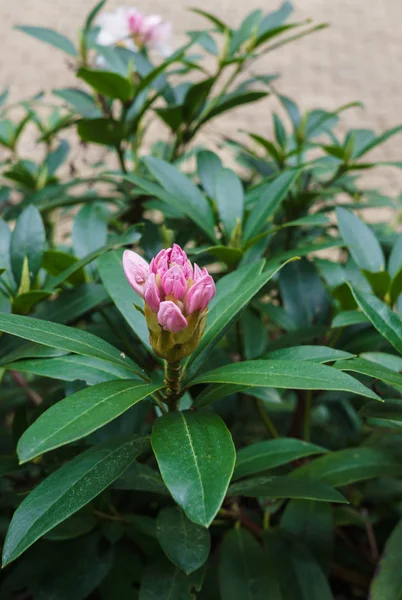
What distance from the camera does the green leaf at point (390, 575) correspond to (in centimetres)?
55

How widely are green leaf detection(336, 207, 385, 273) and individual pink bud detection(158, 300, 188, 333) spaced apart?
0.31 metres

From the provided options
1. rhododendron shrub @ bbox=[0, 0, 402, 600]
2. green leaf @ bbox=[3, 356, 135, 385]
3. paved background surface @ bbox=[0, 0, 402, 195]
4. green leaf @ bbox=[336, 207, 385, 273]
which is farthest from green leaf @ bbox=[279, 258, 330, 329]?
paved background surface @ bbox=[0, 0, 402, 195]

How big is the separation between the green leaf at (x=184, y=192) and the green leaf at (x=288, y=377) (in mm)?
262

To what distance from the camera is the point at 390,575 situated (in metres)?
0.56

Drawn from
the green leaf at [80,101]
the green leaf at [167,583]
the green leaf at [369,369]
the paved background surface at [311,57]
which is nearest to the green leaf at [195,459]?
the green leaf at [369,369]

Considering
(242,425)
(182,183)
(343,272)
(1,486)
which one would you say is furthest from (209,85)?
(1,486)

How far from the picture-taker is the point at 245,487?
0.58 m

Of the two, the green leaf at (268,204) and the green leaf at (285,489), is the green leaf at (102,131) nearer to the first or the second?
the green leaf at (268,204)

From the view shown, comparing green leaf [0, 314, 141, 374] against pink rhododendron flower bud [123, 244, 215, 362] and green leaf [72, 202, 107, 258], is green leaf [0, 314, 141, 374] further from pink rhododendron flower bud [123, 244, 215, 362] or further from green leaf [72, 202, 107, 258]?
green leaf [72, 202, 107, 258]

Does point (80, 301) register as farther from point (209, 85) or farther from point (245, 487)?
point (209, 85)

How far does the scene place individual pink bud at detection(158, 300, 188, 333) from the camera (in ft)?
1.33

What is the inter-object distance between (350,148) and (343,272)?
0.73 feet

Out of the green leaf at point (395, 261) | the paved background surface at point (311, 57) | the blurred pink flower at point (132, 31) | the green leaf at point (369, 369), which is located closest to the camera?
the green leaf at point (369, 369)

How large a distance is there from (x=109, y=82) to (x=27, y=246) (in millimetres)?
263
